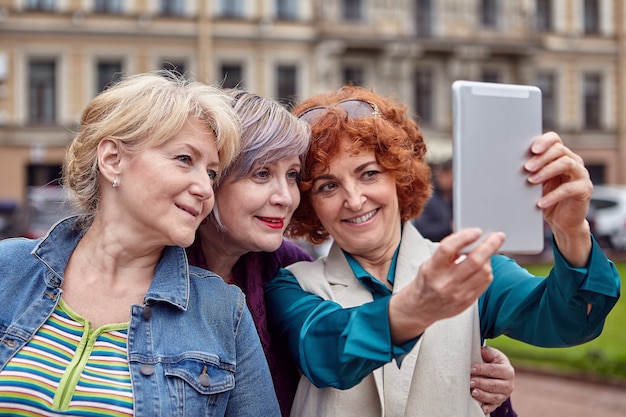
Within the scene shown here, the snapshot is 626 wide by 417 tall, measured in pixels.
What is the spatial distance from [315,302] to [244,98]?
0.63 m

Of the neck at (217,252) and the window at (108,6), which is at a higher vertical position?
the window at (108,6)

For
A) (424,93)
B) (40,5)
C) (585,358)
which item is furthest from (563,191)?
(424,93)

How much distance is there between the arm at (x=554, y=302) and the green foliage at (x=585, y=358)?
5.50 m

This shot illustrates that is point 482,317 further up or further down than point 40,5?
further down

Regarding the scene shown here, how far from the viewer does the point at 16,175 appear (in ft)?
74.8

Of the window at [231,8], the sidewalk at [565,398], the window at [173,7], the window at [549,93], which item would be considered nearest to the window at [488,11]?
the window at [549,93]

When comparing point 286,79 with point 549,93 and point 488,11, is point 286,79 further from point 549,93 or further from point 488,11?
point 549,93

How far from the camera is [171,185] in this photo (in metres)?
1.97

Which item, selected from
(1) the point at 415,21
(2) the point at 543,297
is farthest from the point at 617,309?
(1) the point at 415,21

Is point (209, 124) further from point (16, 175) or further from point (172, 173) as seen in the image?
point (16, 175)

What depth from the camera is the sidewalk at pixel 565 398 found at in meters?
6.47

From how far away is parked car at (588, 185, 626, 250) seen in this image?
19047 mm

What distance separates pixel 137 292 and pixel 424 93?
24.5 meters

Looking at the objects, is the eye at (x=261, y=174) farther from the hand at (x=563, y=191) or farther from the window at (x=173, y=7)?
the window at (x=173, y=7)
